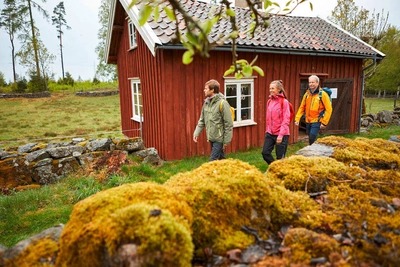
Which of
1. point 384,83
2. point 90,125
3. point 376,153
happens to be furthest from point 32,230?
point 384,83

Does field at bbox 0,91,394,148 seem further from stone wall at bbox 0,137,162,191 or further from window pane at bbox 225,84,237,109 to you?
window pane at bbox 225,84,237,109

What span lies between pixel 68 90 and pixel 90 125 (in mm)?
21731

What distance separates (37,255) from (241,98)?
834 centimetres

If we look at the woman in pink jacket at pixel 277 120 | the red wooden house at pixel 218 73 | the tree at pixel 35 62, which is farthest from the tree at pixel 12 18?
the woman in pink jacket at pixel 277 120

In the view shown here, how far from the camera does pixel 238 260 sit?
1175 millimetres

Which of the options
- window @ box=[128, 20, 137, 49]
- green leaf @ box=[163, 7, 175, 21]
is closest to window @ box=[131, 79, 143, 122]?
window @ box=[128, 20, 137, 49]

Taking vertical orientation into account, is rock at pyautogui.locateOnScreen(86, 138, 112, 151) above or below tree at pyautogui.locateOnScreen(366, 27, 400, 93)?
below

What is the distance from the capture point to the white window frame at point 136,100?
9859 mm

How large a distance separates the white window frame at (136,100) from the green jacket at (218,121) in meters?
4.97

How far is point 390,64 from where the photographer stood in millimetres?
27078

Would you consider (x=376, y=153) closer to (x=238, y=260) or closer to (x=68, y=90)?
(x=238, y=260)

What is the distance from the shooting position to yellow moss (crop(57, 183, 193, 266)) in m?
1.03

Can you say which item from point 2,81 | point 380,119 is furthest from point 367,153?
point 2,81

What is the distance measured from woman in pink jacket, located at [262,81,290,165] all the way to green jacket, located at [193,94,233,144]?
33.5 inches
